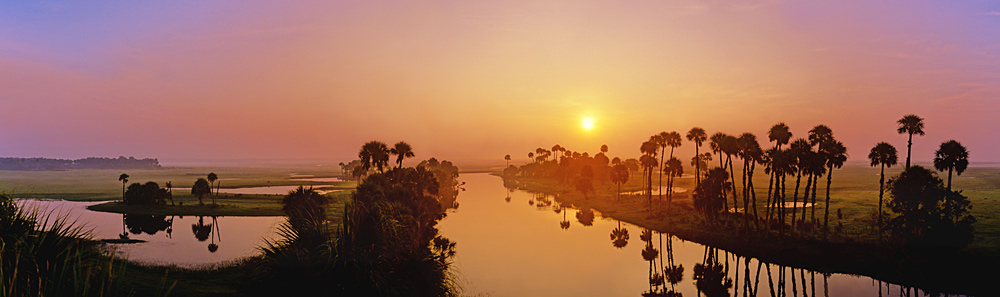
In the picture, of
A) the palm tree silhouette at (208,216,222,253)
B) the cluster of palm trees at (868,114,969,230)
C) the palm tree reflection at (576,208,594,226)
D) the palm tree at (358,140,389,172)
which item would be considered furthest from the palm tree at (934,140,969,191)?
the palm tree silhouette at (208,216,222,253)

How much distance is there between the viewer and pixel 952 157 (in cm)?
4388

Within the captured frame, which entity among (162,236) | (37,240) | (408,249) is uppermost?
(37,240)

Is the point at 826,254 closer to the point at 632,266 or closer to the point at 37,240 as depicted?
the point at 632,266

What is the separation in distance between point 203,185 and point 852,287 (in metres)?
99.6

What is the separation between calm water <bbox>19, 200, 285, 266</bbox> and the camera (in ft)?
160

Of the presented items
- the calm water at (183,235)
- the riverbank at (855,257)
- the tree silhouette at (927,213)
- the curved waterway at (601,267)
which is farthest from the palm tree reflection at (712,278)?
the calm water at (183,235)

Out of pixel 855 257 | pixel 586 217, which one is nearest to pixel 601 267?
pixel 855 257

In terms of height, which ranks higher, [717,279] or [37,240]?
[37,240]

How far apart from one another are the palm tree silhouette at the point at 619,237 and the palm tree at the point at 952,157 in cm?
2950

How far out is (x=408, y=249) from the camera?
1830cm

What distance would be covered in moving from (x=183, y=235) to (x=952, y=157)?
272ft

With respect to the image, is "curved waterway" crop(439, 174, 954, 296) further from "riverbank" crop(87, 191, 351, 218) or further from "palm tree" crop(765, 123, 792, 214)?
"riverbank" crop(87, 191, 351, 218)

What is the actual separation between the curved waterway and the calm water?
18508 millimetres

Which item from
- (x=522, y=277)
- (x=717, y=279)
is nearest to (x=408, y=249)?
(x=522, y=277)
